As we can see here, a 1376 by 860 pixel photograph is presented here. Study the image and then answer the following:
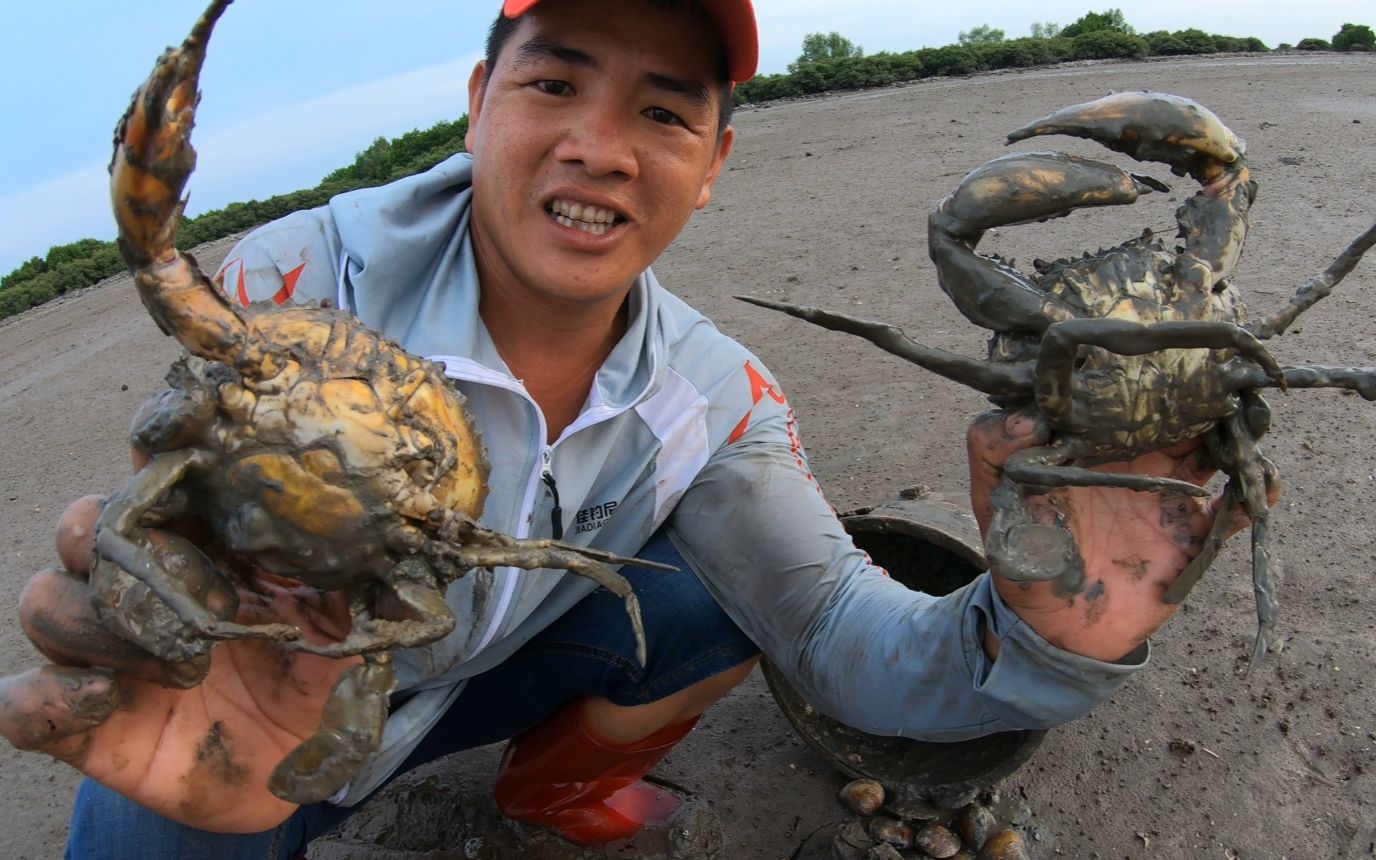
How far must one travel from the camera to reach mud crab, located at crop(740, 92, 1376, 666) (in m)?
1.69

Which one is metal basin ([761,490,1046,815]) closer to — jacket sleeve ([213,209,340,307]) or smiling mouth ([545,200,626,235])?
smiling mouth ([545,200,626,235])

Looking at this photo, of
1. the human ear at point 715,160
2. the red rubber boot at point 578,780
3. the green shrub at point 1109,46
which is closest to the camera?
the human ear at point 715,160

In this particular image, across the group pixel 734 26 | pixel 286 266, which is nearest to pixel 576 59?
pixel 734 26

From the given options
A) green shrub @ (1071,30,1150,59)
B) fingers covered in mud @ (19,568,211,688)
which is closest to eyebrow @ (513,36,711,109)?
A: fingers covered in mud @ (19,568,211,688)

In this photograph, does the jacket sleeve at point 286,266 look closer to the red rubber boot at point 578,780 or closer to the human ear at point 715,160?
the human ear at point 715,160

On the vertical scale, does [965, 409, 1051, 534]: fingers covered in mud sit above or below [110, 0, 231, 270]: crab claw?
below

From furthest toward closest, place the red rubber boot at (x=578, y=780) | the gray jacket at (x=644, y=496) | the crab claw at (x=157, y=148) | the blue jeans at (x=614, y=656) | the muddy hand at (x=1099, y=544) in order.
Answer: the red rubber boot at (x=578, y=780)
the blue jeans at (x=614, y=656)
the gray jacket at (x=644, y=496)
the muddy hand at (x=1099, y=544)
the crab claw at (x=157, y=148)

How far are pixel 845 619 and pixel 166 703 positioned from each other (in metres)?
1.36

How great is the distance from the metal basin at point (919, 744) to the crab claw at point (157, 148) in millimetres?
1856

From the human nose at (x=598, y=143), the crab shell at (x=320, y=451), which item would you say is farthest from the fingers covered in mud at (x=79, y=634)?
the human nose at (x=598, y=143)

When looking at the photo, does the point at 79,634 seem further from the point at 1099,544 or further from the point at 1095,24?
the point at 1095,24

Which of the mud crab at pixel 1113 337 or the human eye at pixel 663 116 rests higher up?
the human eye at pixel 663 116

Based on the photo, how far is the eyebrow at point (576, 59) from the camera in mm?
1947

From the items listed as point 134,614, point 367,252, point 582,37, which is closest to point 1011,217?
point 582,37
